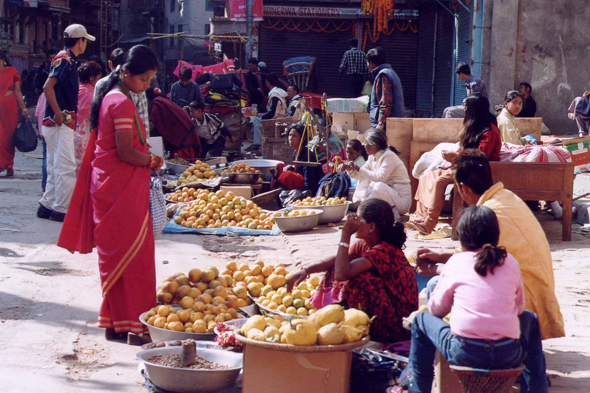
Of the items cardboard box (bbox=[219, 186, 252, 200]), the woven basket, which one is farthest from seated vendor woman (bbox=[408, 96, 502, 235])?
the woven basket

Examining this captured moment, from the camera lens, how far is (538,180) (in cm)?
724

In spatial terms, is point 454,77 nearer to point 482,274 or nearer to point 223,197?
point 223,197

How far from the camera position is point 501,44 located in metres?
12.3

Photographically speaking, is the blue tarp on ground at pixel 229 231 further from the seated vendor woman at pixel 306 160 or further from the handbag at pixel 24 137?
the handbag at pixel 24 137

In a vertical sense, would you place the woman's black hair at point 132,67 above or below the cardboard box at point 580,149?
above

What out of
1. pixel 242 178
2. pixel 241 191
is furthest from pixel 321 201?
pixel 242 178

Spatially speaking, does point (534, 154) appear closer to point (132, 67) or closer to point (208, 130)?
point (132, 67)

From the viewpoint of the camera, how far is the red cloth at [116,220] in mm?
4582

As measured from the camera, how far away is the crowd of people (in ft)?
10.2

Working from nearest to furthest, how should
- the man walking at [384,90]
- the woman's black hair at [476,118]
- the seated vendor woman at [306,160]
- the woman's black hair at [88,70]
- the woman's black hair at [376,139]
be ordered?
the woman's black hair at [476,118], the woman's black hair at [376,139], the woman's black hair at [88,70], the man walking at [384,90], the seated vendor woman at [306,160]

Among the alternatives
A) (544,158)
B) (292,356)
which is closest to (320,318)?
(292,356)

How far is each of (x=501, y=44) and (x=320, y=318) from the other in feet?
32.3

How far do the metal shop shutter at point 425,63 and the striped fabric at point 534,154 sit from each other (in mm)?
10497

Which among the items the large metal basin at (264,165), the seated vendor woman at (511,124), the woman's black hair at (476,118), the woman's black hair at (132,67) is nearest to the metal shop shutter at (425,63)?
the large metal basin at (264,165)
